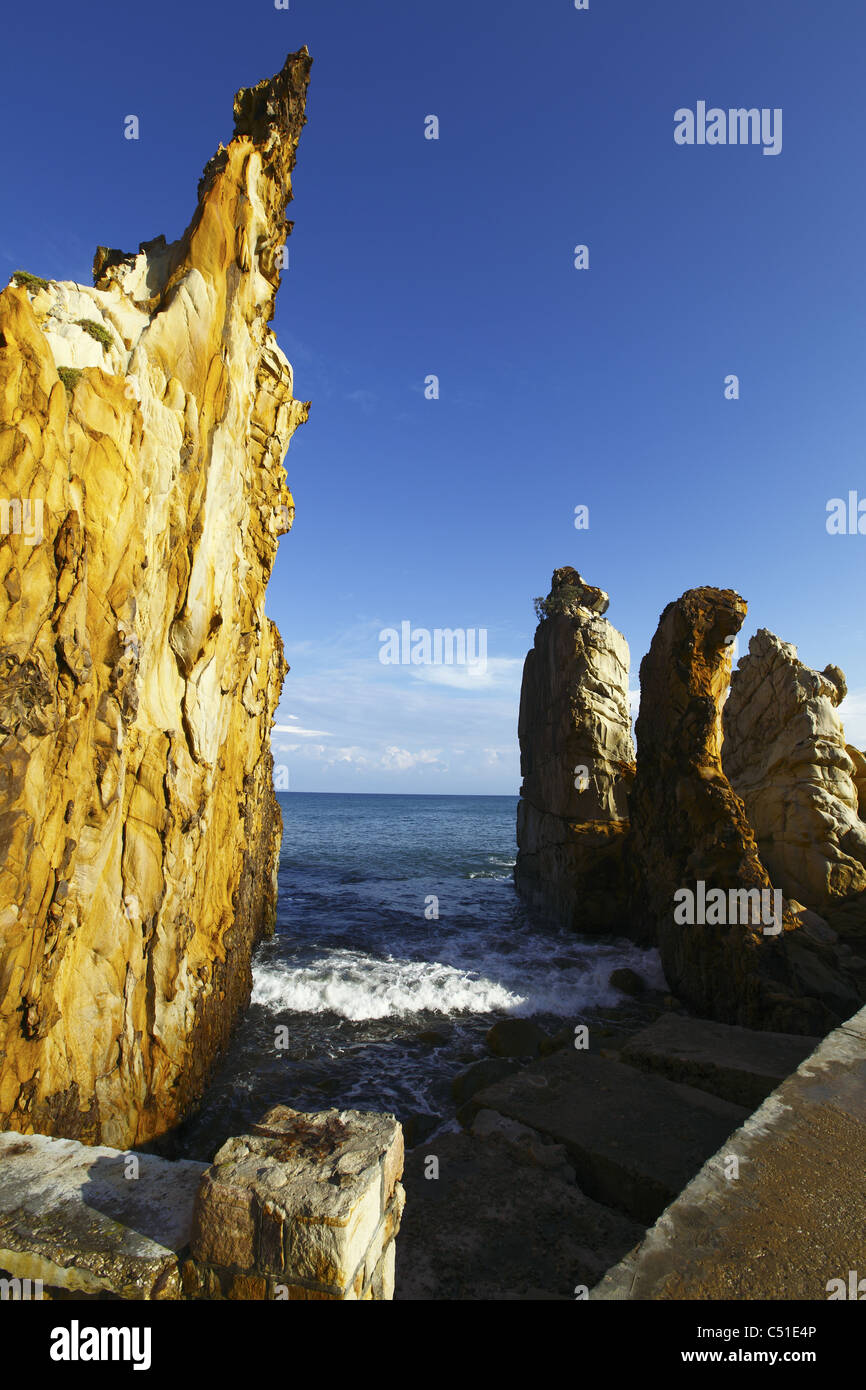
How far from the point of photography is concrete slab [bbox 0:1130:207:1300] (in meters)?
3.09

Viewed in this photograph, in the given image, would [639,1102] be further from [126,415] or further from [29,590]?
[126,415]

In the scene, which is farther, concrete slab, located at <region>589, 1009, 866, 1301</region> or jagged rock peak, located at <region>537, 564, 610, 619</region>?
jagged rock peak, located at <region>537, 564, 610, 619</region>

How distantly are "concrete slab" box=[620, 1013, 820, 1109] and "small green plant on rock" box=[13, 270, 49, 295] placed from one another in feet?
42.5

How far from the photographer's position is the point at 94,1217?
3389 millimetres

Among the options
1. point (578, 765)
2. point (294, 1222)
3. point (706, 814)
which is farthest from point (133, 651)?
point (578, 765)

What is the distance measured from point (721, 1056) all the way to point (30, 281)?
13402 millimetres

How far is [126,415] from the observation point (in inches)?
286

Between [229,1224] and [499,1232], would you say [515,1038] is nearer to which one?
[499,1232]

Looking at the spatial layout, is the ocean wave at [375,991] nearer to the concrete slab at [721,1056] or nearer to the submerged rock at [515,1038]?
the submerged rock at [515,1038]

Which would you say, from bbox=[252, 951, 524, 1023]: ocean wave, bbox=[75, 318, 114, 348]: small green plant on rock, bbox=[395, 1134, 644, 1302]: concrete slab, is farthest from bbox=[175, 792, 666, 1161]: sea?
bbox=[75, 318, 114, 348]: small green plant on rock

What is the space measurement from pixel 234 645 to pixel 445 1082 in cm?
937

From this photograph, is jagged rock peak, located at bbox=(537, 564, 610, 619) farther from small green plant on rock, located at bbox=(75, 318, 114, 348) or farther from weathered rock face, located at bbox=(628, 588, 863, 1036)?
small green plant on rock, located at bbox=(75, 318, 114, 348)

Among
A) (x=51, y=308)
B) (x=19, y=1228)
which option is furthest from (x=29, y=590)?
(x=19, y=1228)

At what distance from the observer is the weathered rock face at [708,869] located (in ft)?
38.5
